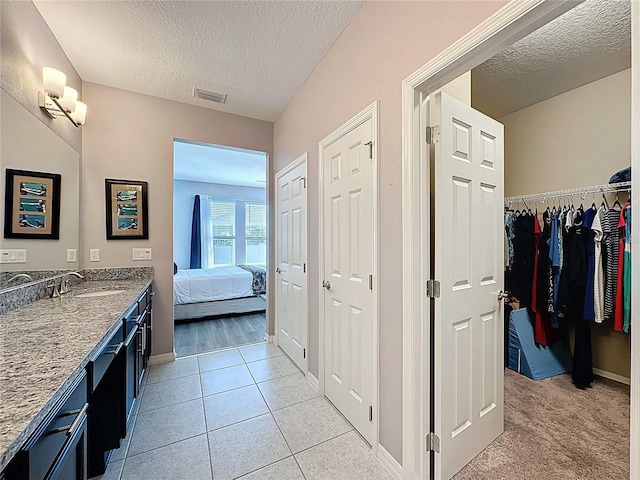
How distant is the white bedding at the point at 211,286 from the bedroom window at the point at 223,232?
2.46m

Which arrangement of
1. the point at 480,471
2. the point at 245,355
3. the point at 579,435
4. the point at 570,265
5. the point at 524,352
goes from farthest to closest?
the point at 245,355
the point at 524,352
the point at 570,265
the point at 579,435
the point at 480,471

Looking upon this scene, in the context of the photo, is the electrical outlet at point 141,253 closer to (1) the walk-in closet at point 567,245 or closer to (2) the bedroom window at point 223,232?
(1) the walk-in closet at point 567,245

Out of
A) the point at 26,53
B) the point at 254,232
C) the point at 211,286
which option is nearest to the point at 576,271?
the point at 26,53

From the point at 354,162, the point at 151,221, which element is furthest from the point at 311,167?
the point at 151,221

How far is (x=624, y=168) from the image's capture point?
7.38ft

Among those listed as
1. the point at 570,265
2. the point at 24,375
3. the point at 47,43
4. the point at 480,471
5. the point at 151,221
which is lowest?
the point at 480,471

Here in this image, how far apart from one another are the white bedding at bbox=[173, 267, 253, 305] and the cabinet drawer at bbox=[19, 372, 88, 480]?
3.05 m

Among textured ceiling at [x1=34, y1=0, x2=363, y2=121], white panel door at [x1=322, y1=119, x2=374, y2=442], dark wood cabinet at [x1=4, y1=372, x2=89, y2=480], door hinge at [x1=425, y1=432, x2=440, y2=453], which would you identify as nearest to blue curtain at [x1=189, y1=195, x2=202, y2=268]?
textured ceiling at [x1=34, y1=0, x2=363, y2=121]

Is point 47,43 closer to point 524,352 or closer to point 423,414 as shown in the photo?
point 423,414

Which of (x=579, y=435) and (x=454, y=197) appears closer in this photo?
(x=454, y=197)

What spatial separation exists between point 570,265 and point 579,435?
1.21 m

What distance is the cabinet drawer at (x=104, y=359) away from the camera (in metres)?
1.05

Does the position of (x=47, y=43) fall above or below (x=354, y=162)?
above

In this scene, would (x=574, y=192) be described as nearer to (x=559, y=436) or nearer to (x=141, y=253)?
(x=559, y=436)
